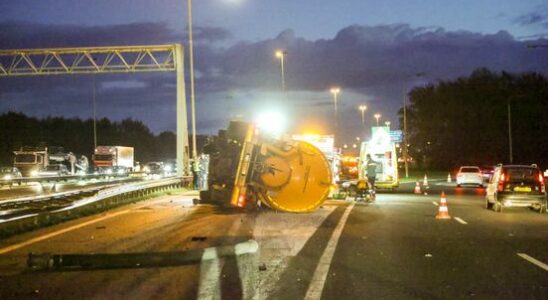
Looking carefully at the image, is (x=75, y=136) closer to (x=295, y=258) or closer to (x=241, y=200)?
(x=241, y=200)

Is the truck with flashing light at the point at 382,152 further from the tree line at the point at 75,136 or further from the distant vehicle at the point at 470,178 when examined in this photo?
the tree line at the point at 75,136

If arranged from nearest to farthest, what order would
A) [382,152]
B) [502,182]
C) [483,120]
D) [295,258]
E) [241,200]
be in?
[295,258] → [241,200] → [502,182] → [382,152] → [483,120]

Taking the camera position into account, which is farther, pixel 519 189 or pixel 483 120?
pixel 483 120

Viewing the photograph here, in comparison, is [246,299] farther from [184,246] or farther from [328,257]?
[184,246]

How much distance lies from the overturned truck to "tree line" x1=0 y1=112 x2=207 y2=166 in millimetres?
65853

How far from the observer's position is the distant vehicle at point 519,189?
940 inches

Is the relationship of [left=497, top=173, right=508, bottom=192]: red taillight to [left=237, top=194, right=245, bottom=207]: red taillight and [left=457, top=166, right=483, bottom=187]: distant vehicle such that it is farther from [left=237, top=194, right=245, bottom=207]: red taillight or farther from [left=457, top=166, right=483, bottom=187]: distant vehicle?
[left=457, top=166, right=483, bottom=187]: distant vehicle

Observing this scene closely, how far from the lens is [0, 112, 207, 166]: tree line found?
4124 inches

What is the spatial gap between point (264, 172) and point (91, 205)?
228 inches

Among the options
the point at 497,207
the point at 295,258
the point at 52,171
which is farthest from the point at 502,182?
the point at 52,171

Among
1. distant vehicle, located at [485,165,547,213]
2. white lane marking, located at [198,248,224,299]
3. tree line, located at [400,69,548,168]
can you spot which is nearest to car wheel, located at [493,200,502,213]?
distant vehicle, located at [485,165,547,213]

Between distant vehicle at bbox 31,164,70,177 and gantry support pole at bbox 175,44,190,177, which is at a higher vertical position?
gantry support pole at bbox 175,44,190,177

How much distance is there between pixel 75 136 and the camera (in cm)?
11956

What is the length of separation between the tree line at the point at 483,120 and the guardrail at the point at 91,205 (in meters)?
64.6
